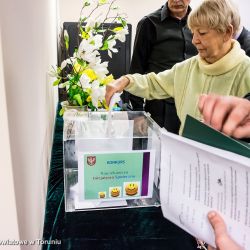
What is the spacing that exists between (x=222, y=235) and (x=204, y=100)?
0.73 feet

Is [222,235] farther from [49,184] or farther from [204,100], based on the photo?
[49,184]

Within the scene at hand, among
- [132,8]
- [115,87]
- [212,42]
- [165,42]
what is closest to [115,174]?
[115,87]

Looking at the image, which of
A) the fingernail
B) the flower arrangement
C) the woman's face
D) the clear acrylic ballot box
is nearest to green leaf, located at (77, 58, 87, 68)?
the flower arrangement

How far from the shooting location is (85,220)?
0.80m

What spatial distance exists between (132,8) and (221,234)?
3151 millimetres

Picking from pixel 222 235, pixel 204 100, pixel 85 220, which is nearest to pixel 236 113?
pixel 204 100

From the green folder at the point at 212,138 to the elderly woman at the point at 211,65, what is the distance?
0.58 metres

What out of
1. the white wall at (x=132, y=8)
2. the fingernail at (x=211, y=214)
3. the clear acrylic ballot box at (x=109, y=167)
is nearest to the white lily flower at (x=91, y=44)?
the clear acrylic ballot box at (x=109, y=167)

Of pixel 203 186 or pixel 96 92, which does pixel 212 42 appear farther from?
pixel 203 186

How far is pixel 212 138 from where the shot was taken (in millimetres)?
417

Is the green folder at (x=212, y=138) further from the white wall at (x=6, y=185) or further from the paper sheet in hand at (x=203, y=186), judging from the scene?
the white wall at (x=6, y=185)

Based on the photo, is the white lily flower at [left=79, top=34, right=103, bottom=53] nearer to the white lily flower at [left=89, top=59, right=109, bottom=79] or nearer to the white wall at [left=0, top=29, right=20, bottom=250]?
the white lily flower at [left=89, top=59, right=109, bottom=79]

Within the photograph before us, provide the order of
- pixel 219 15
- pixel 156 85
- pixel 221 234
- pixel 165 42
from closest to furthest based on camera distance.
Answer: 1. pixel 221 234
2. pixel 219 15
3. pixel 156 85
4. pixel 165 42

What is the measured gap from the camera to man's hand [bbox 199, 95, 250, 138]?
0.47 meters
